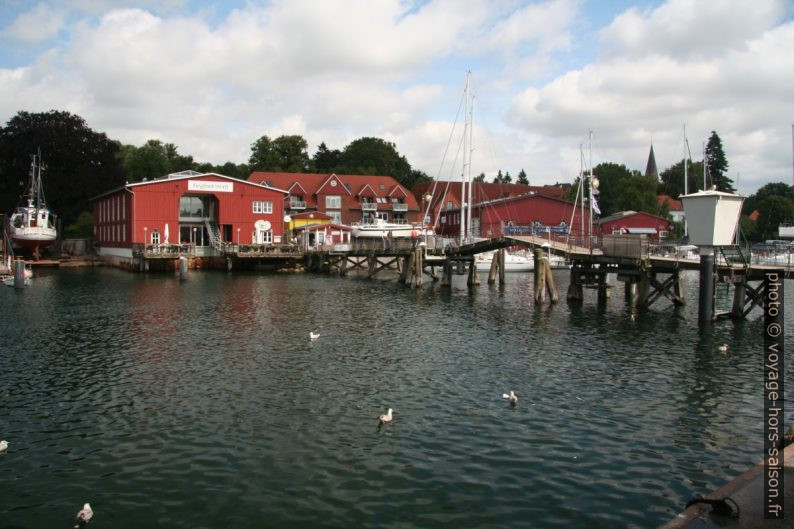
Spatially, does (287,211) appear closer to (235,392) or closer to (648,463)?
(235,392)

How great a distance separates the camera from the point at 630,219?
282 ft

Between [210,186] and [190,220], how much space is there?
519 centimetres

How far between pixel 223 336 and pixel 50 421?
11.1 metres

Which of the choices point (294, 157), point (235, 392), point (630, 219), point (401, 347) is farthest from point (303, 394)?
point (294, 157)

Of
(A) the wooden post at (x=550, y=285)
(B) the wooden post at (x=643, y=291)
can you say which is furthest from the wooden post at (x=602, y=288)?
(B) the wooden post at (x=643, y=291)

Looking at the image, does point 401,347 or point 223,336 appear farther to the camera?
point 223,336

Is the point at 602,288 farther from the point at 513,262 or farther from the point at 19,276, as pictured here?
the point at 19,276

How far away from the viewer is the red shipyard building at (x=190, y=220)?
205 ft

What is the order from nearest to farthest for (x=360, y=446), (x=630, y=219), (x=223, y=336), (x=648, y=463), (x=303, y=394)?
(x=648, y=463)
(x=360, y=446)
(x=303, y=394)
(x=223, y=336)
(x=630, y=219)

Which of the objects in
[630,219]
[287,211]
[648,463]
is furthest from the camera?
[287,211]

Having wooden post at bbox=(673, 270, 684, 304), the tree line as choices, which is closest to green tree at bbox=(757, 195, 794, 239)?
the tree line

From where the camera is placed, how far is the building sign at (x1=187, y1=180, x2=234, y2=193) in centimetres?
6606

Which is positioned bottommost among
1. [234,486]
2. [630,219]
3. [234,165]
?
[234,486]

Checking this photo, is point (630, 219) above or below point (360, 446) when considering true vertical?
above
